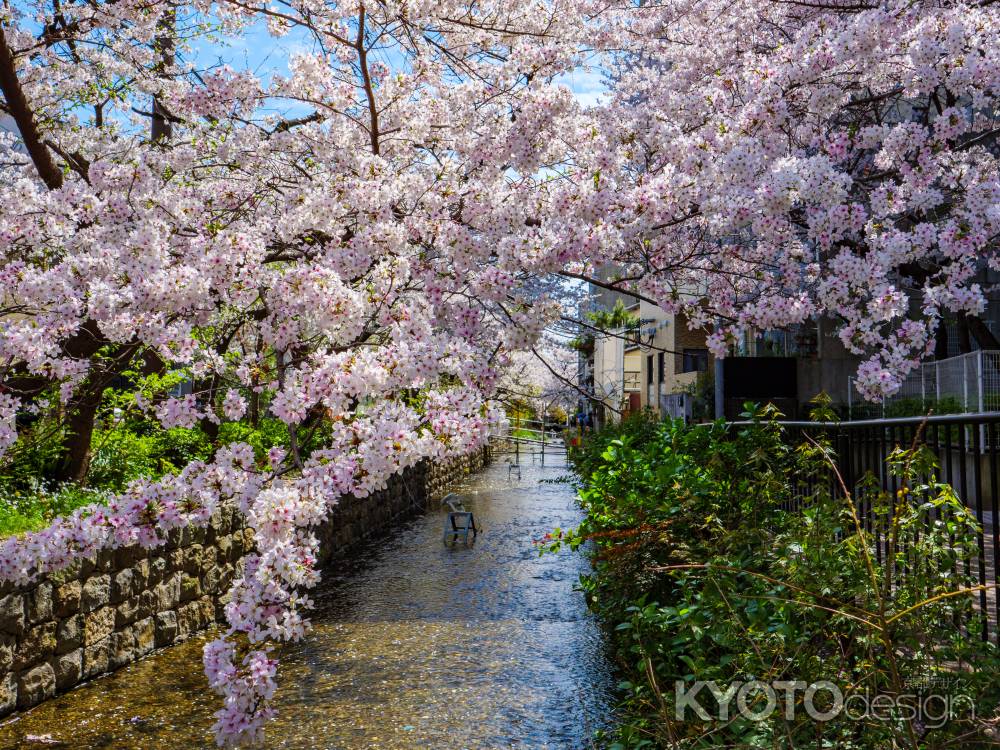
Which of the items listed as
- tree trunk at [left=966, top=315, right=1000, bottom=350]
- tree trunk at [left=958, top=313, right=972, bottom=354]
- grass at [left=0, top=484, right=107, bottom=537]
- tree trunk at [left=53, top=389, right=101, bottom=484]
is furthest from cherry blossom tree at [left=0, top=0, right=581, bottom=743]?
tree trunk at [left=958, top=313, right=972, bottom=354]

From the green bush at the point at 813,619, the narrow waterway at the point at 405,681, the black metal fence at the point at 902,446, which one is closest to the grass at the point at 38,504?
the narrow waterway at the point at 405,681

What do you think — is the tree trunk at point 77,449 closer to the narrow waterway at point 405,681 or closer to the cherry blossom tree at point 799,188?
the narrow waterway at point 405,681

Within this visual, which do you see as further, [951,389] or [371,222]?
[951,389]

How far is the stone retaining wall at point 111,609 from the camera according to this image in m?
5.45

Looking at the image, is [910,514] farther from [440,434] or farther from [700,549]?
[440,434]

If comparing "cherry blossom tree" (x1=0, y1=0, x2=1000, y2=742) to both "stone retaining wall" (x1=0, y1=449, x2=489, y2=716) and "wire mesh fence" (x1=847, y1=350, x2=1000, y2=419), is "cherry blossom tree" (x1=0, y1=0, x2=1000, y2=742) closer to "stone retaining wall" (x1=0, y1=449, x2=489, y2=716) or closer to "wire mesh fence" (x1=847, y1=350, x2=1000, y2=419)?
"stone retaining wall" (x1=0, y1=449, x2=489, y2=716)

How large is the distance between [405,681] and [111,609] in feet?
7.79

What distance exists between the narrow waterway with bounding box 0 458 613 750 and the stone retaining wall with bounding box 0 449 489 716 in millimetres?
171

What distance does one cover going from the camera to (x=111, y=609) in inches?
254

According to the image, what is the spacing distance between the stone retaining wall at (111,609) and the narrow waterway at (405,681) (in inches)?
6.7

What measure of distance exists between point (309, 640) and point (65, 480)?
9.88 feet

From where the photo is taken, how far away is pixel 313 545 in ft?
13.1

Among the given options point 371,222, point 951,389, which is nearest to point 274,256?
point 371,222

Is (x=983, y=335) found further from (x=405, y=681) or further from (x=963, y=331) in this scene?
(x=405, y=681)
